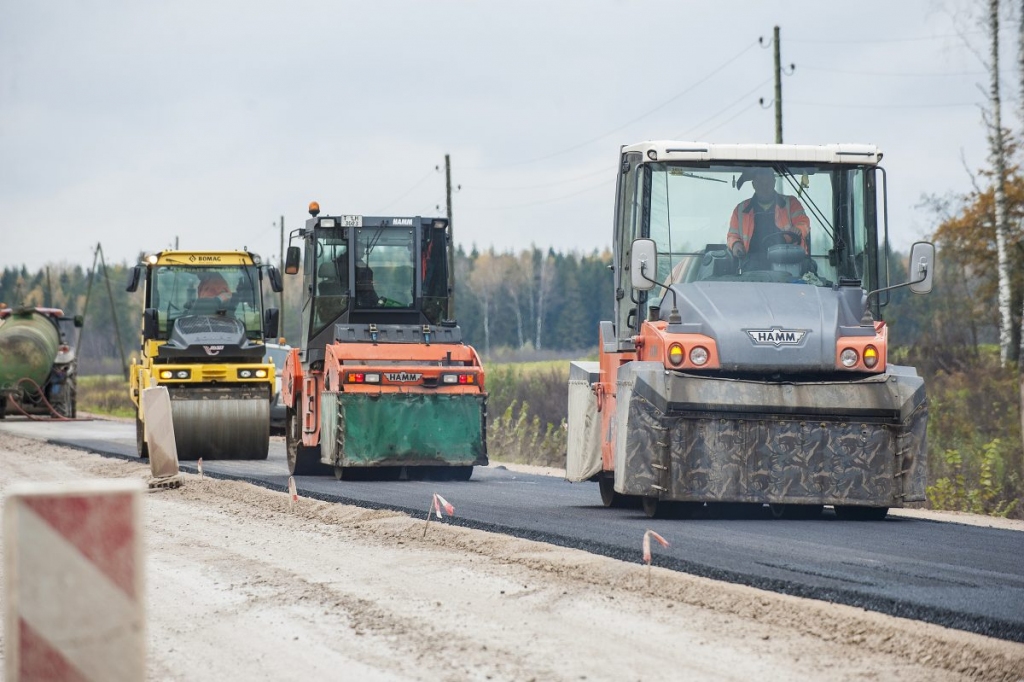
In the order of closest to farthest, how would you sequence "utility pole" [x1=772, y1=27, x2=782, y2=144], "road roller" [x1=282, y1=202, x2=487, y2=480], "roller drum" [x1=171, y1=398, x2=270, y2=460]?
"road roller" [x1=282, y1=202, x2=487, y2=480], "roller drum" [x1=171, y1=398, x2=270, y2=460], "utility pole" [x1=772, y1=27, x2=782, y2=144]

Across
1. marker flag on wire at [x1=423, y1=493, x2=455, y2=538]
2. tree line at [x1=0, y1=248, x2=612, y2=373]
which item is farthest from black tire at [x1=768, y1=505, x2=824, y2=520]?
tree line at [x1=0, y1=248, x2=612, y2=373]

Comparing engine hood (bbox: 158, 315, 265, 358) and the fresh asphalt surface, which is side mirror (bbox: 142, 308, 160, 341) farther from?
the fresh asphalt surface

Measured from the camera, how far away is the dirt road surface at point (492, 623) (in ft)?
18.7

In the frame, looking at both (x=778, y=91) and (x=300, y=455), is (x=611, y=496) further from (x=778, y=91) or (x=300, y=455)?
(x=778, y=91)

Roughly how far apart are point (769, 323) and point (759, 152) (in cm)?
154

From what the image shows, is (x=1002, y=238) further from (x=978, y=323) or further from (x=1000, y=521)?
(x=1000, y=521)

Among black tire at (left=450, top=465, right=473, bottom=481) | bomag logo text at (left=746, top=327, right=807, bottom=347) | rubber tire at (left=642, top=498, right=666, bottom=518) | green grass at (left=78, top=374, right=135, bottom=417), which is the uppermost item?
bomag logo text at (left=746, top=327, right=807, bottom=347)

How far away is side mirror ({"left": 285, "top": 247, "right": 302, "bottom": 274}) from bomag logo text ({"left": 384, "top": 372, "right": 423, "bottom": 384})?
1.87 m

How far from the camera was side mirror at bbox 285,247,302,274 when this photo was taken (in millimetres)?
16531

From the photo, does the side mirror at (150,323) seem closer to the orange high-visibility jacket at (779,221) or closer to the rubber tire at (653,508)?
the rubber tire at (653,508)

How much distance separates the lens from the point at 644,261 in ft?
33.5

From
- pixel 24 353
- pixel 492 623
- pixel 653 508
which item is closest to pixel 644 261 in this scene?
pixel 653 508

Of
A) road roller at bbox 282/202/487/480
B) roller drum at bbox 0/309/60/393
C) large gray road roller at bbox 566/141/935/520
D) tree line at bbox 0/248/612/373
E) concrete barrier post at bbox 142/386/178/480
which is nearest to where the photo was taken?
large gray road roller at bbox 566/141/935/520

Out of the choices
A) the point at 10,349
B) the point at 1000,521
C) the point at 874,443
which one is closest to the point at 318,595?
the point at 874,443
